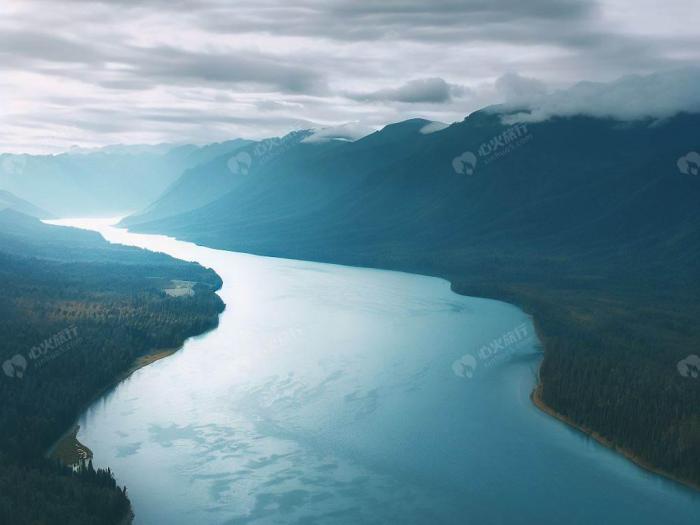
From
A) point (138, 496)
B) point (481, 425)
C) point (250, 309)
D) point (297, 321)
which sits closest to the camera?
point (138, 496)

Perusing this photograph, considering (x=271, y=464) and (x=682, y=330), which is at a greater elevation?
(x=682, y=330)

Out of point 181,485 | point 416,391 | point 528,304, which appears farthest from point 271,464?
point 528,304

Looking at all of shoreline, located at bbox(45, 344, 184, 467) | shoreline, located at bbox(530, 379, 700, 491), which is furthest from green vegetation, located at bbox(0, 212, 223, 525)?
shoreline, located at bbox(530, 379, 700, 491)

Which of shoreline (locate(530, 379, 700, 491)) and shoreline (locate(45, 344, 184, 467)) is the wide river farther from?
shoreline (locate(45, 344, 184, 467))

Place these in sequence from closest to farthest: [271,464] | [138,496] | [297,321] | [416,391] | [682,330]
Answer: [138,496] < [271,464] < [416,391] < [682,330] < [297,321]

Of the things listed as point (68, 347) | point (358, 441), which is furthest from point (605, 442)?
point (68, 347)

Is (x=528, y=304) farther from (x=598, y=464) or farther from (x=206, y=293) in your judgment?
(x=598, y=464)

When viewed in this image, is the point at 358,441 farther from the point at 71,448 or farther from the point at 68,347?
the point at 68,347
